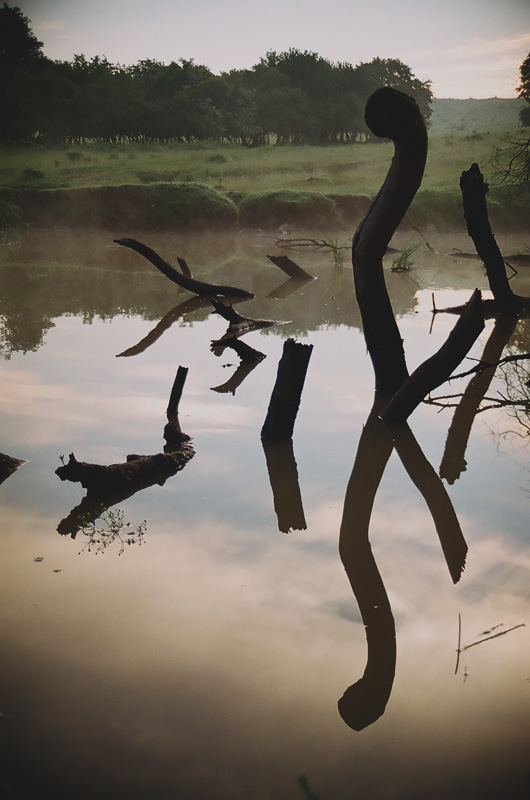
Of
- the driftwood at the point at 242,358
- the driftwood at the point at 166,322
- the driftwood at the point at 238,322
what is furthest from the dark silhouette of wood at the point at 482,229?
the driftwood at the point at 166,322

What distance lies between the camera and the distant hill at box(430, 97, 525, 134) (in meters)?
85.8

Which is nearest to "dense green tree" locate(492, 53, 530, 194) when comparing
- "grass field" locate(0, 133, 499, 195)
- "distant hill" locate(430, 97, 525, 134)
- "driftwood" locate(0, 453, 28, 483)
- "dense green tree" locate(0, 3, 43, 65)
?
"driftwood" locate(0, 453, 28, 483)

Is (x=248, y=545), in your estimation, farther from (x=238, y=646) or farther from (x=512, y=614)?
(x=512, y=614)

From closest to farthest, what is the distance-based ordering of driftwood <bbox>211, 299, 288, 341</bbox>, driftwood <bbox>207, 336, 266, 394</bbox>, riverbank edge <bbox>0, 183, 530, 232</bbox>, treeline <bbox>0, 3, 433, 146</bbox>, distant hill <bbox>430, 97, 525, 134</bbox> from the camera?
driftwood <bbox>207, 336, 266, 394</bbox>
driftwood <bbox>211, 299, 288, 341</bbox>
riverbank edge <bbox>0, 183, 530, 232</bbox>
treeline <bbox>0, 3, 433, 146</bbox>
distant hill <bbox>430, 97, 525, 134</bbox>

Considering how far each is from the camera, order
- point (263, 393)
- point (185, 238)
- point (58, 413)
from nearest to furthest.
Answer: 1. point (58, 413)
2. point (263, 393)
3. point (185, 238)

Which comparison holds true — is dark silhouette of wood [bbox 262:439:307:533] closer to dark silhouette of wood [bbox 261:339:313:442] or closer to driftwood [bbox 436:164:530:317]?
dark silhouette of wood [bbox 261:339:313:442]

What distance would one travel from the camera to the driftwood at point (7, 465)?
17.1 feet

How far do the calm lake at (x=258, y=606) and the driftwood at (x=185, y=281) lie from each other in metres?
4.94

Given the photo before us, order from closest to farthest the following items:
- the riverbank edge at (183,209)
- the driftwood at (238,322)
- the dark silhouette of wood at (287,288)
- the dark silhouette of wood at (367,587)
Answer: the dark silhouette of wood at (367,587), the driftwood at (238,322), the dark silhouette of wood at (287,288), the riverbank edge at (183,209)

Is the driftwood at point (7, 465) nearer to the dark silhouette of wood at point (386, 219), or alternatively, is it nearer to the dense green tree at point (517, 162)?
the dark silhouette of wood at point (386, 219)

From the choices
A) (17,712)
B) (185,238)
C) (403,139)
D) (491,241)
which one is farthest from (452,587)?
(185,238)

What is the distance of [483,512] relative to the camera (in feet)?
16.5

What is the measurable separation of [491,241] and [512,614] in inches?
313

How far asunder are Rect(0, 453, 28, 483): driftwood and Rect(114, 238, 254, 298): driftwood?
719 cm
